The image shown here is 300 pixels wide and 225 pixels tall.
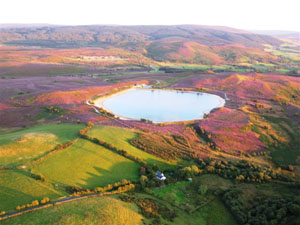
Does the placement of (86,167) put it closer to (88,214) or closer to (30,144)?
(30,144)

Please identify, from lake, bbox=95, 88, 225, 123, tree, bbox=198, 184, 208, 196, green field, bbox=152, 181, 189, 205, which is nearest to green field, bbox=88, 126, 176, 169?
green field, bbox=152, 181, 189, 205

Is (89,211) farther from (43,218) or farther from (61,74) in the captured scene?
(61,74)

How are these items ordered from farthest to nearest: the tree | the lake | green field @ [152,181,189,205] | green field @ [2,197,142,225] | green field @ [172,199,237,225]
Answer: the lake < the tree < green field @ [152,181,189,205] < green field @ [172,199,237,225] < green field @ [2,197,142,225]

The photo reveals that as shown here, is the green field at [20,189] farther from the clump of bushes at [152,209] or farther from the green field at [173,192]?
the green field at [173,192]

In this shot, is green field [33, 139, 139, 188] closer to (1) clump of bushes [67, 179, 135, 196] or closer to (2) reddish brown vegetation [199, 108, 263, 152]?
(1) clump of bushes [67, 179, 135, 196]

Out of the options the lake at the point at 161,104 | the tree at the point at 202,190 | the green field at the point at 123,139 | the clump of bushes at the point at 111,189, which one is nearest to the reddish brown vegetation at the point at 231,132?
the lake at the point at 161,104

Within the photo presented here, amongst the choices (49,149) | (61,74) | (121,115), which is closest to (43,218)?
(49,149)
